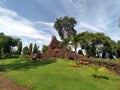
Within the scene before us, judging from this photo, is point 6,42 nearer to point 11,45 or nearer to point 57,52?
point 11,45

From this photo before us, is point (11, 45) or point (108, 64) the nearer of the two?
point (108, 64)

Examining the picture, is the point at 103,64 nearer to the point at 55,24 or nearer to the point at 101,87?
the point at 101,87

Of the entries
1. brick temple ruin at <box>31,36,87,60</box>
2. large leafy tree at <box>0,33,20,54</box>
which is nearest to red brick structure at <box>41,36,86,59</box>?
brick temple ruin at <box>31,36,87,60</box>

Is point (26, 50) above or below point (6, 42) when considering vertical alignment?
below

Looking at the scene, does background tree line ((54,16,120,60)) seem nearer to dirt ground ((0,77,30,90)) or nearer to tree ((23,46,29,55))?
tree ((23,46,29,55))

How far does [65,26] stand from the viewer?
188ft

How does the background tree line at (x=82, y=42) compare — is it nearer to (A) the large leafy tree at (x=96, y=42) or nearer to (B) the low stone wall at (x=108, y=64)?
(A) the large leafy tree at (x=96, y=42)

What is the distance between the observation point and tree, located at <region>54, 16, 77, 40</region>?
185 ft

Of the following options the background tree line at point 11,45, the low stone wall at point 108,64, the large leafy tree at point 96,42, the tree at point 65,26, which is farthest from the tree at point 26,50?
the low stone wall at point 108,64

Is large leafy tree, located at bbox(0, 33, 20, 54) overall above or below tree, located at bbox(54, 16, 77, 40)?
below

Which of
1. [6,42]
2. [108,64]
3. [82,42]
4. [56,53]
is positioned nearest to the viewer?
[108,64]

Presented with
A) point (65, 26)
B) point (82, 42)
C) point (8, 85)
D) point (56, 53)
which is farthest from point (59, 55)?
point (65, 26)

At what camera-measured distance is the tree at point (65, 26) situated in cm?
5647

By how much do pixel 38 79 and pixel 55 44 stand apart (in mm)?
20366
